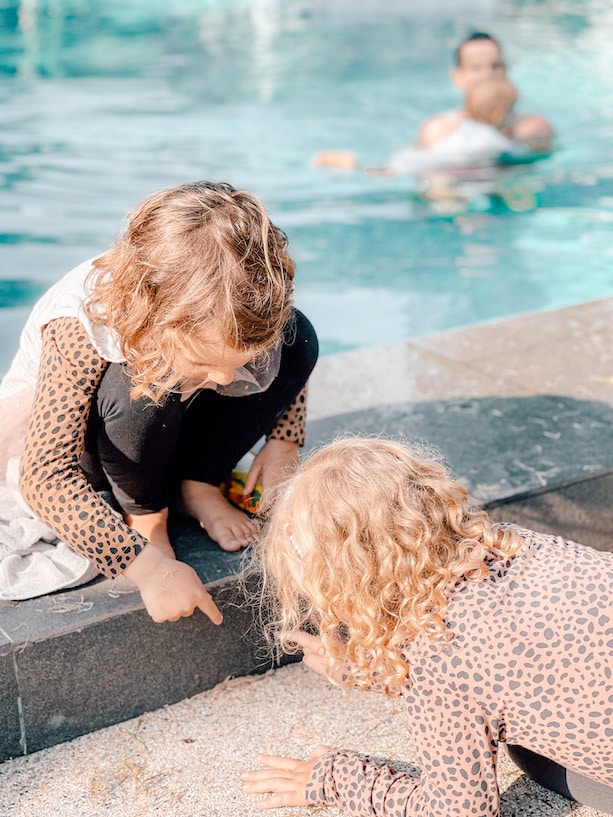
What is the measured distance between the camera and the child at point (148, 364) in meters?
1.84

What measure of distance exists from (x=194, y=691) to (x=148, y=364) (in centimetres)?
80

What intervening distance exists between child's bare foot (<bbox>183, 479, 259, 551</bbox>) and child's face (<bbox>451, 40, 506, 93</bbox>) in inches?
232

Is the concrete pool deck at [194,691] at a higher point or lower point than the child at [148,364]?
lower

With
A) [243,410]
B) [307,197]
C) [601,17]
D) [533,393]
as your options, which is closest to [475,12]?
[601,17]

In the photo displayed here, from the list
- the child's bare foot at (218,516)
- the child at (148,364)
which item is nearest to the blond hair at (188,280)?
the child at (148,364)

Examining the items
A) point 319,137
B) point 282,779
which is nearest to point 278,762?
point 282,779

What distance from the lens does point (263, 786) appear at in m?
1.92

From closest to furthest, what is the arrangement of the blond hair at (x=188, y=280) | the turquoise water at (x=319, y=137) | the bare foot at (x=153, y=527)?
the blond hair at (x=188, y=280) → the bare foot at (x=153, y=527) → the turquoise water at (x=319, y=137)

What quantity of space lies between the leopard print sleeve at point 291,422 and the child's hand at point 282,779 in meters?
0.77

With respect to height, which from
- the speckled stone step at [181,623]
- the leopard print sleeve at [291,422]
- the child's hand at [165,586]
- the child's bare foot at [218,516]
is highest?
the leopard print sleeve at [291,422]

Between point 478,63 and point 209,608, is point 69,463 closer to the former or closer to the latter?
point 209,608

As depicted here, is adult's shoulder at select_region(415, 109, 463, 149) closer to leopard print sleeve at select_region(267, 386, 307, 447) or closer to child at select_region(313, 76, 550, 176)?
child at select_region(313, 76, 550, 176)

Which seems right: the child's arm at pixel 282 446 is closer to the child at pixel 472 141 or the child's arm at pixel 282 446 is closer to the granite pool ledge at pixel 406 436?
the granite pool ledge at pixel 406 436

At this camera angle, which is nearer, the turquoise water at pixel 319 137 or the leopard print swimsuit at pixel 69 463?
the leopard print swimsuit at pixel 69 463
